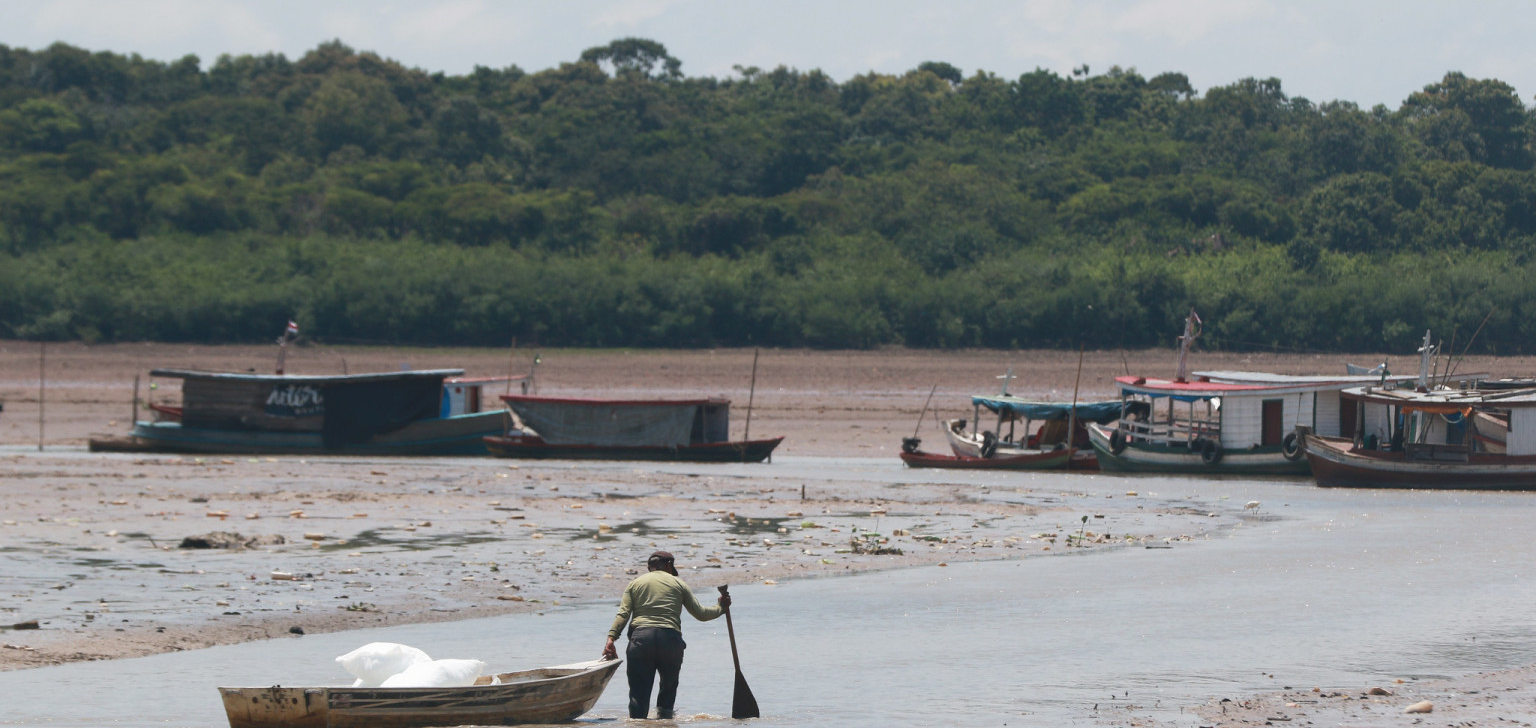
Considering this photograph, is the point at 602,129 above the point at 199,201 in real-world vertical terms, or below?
above

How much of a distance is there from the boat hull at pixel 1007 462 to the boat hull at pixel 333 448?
31.2 ft

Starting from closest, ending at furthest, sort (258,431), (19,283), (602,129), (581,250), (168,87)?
(258,431), (19,283), (581,250), (602,129), (168,87)

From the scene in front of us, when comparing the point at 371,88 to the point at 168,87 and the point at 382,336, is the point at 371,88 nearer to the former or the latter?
the point at 168,87

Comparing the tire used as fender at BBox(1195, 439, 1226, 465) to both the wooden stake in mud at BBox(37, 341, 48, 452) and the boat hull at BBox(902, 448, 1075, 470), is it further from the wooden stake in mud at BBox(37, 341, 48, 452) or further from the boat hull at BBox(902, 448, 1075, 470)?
the wooden stake in mud at BBox(37, 341, 48, 452)

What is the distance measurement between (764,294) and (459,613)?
4343 centimetres

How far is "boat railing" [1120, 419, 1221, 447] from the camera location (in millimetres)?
Answer: 31344

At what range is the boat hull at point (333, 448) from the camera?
3356 centimetres

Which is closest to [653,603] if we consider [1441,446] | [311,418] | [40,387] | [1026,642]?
[1026,642]

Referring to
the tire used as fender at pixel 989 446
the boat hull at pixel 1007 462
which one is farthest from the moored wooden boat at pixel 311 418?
the tire used as fender at pixel 989 446

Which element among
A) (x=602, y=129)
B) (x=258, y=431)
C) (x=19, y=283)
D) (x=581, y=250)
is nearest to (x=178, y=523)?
(x=258, y=431)

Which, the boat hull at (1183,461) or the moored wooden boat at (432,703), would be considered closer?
the moored wooden boat at (432,703)

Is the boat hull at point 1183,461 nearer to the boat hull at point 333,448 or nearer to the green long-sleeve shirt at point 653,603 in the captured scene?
the boat hull at point 333,448

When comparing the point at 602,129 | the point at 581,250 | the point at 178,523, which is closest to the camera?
the point at 178,523

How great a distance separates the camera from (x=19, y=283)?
56000 mm
